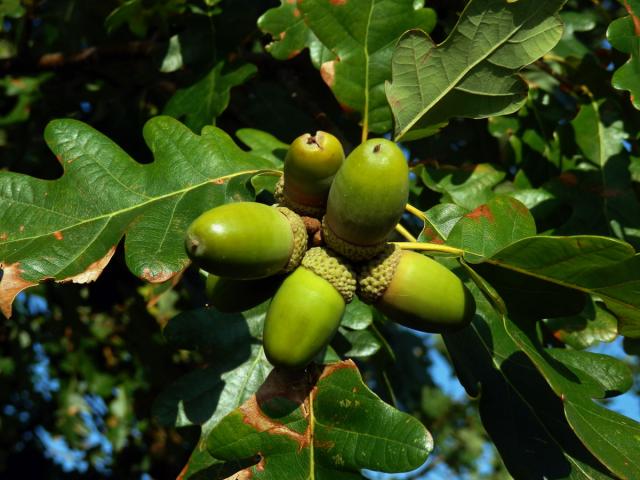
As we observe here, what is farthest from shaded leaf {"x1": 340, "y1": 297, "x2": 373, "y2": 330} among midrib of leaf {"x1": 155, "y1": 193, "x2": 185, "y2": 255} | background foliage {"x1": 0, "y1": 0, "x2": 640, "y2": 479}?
midrib of leaf {"x1": 155, "y1": 193, "x2": 185, "y2": 255}

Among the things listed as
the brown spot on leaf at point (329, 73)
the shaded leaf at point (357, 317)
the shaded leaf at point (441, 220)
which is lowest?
the shaded leaf at point (357, 317)

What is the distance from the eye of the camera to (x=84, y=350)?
3.84m

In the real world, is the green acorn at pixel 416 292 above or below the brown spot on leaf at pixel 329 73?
below

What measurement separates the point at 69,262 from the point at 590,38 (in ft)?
8.99

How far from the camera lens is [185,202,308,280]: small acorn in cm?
120

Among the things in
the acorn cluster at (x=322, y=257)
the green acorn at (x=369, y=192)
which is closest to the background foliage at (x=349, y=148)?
the acorn cluster at (x=322, y=257)

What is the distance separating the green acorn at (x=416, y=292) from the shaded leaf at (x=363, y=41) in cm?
53

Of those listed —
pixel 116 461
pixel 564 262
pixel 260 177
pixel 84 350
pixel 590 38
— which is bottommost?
pixel 116 461

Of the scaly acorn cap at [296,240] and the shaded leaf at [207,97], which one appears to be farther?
the shaded leaf at [207,97]

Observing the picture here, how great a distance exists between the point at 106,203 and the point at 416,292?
2.42 feet

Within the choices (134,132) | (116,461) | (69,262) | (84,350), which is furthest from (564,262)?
(116,461)

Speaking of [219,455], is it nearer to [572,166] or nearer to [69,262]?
[69,262]

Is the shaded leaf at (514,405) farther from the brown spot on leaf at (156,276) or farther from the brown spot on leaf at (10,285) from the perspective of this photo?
the brown spot on leaf at (10,285)

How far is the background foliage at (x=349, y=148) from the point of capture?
1456 millimetres
